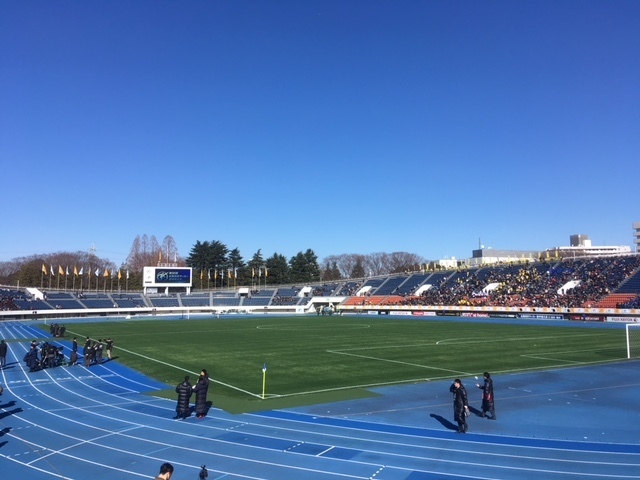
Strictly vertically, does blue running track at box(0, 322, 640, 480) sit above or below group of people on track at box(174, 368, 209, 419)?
below

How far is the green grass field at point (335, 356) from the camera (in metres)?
20.9

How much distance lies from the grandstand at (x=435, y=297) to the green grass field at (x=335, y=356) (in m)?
17.2

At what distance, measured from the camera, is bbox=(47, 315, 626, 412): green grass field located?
68.4 ft

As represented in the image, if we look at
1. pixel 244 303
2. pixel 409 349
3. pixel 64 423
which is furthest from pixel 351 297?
pixel 64 423

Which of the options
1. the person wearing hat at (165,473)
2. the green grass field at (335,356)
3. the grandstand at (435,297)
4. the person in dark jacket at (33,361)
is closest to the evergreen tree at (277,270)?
the grandstand at (435,297)

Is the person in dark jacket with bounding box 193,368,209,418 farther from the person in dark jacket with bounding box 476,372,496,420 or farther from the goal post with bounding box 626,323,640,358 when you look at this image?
the goal post with bounding box 626,323,640,358

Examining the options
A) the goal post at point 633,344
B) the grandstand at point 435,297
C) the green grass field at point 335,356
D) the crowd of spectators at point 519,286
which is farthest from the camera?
the crowd of spectators at point 519,286

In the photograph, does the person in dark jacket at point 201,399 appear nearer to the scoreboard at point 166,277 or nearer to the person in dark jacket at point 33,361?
the person in dark jacket at point 33,361

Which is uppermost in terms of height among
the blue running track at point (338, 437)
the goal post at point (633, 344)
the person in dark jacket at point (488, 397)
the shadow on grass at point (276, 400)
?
the person in dark jacket at point (488, 397)

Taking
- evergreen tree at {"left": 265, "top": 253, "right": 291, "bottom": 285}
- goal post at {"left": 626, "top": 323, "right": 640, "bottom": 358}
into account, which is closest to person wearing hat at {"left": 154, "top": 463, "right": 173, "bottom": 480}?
goal post at {"left": 626, "top": 323, "right": 640, "bottom": 358}

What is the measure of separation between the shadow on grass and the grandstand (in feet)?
152

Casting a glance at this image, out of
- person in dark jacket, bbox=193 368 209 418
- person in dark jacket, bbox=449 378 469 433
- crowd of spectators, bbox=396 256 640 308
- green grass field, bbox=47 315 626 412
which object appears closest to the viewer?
person in dark jacket, bbox=449 378 469 433

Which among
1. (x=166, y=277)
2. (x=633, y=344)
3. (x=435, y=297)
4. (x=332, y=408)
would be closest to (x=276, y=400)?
(x=332, y=408)

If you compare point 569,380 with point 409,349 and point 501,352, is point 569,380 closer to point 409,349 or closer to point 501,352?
point 501,352
